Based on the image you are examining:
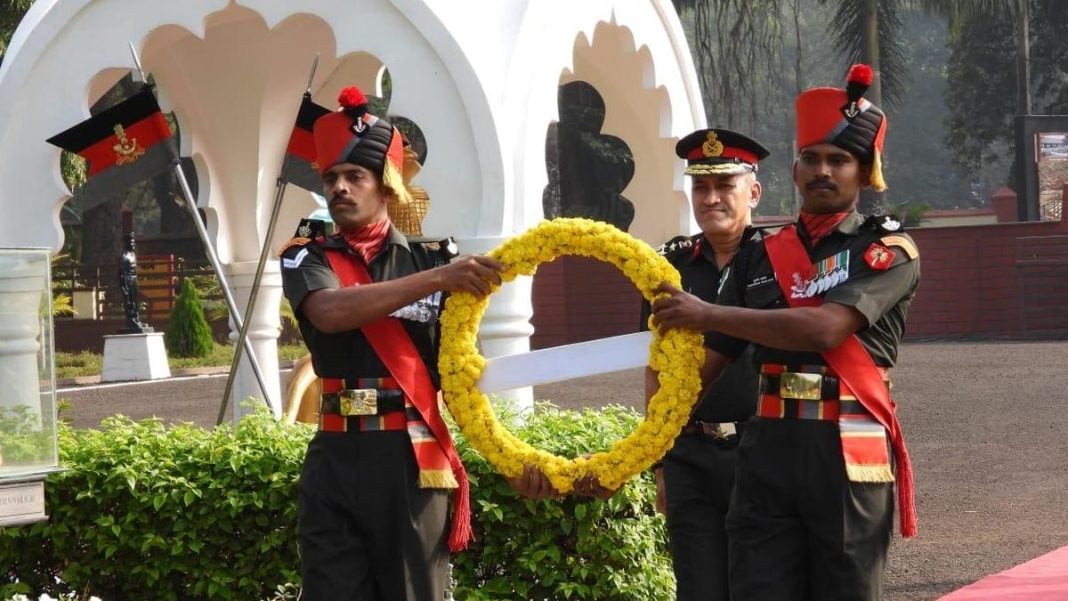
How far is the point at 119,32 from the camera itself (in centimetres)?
733

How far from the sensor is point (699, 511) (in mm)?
4797

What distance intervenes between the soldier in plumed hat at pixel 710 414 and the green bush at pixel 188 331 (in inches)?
956

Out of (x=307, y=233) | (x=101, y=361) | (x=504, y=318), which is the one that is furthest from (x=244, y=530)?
(x=101, y=361)

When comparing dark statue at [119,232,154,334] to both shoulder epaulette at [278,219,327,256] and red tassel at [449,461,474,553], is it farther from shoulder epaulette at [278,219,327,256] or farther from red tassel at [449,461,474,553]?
red tassel at [449,461,474,553]

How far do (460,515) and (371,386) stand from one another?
454 mm

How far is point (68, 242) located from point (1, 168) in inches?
1200

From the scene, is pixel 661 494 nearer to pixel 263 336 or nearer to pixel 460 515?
pixel 460 515

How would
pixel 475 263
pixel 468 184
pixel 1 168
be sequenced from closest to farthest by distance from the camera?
1. pixel 475 263
2. pixel 468 184
3. pixel 1 168

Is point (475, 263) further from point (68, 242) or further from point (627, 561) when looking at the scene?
point (68, 242)

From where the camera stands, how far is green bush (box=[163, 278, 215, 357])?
28.4 meters

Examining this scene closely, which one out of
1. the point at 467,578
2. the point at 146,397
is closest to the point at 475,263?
the point at 467,578

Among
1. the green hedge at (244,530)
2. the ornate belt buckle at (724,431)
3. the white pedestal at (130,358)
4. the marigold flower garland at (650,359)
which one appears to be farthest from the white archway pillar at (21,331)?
the white pedestal at (130,358)

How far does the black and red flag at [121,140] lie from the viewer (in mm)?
7227

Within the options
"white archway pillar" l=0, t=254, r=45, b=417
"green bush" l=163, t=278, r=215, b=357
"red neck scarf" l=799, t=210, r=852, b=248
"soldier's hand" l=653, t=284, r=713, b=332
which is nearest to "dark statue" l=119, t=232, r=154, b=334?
"green bush" l=163, t=278, r=215, b=357
